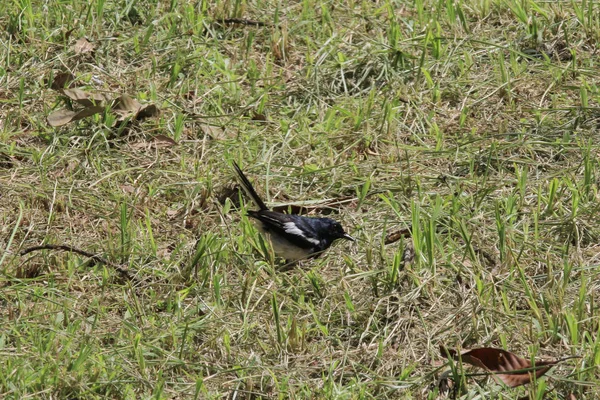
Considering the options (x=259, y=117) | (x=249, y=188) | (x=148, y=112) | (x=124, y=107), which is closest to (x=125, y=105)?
(x=124, y=107)

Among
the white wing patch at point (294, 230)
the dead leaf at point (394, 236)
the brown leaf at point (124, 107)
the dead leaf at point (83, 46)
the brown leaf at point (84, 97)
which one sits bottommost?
the dead leaf at point (83, 46)

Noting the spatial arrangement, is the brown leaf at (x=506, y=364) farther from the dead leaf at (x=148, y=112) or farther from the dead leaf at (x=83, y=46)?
the dead leaf at (x=83, y=46)

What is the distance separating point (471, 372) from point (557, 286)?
684 mm

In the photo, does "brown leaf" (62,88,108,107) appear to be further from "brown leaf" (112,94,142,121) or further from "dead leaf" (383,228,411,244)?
"dead leaf" (383,228,411,244)

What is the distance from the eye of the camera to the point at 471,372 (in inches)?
166

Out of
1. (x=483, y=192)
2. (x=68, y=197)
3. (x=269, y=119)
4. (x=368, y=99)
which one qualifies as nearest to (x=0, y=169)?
(x=68, y=197)

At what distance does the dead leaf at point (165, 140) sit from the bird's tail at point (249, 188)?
71 cm

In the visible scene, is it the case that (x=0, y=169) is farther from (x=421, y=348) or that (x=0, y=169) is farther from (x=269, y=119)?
(x=421, y=348)

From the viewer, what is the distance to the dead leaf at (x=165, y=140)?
6125 millimetres

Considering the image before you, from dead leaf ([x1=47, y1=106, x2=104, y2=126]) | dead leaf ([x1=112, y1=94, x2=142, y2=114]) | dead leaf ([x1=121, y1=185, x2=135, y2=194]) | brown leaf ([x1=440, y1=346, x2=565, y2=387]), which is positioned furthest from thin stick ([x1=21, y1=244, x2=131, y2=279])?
brown leaf ([x1=440, y1=346, x2=565, y2=387])

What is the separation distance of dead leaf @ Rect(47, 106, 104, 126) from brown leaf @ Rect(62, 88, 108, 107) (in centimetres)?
4

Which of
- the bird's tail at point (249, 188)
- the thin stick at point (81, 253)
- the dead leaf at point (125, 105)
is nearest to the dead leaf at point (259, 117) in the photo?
the dead leaf at point (125, 105)

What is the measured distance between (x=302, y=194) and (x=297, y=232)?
0.54 m

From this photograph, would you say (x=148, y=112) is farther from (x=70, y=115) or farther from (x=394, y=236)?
(x=394, y=236)
